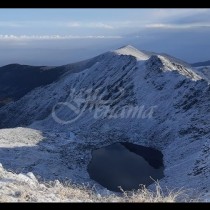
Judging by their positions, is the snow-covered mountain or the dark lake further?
the snow-covered mountain

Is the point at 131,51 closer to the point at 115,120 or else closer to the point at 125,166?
the point at 115,120

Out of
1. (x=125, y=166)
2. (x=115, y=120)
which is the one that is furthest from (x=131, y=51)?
(x=125, y=166)

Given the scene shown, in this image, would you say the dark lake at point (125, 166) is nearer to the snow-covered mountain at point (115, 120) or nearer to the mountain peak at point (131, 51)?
the snow-covered mountain at point (115, 120)

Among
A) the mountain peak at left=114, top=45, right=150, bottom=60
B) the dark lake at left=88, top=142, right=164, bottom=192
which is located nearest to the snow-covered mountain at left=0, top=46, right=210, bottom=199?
the dark lake at left=88, top=142, right=164, bottom=192

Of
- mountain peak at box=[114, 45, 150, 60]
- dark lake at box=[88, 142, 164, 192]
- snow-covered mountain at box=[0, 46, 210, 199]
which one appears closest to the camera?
dark lake at box=[88, 142, 164, 192]

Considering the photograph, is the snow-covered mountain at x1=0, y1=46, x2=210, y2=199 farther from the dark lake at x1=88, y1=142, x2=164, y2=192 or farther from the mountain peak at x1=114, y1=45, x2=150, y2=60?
the mountain peak at x1=114, y1=45, x2=150, y2=60
